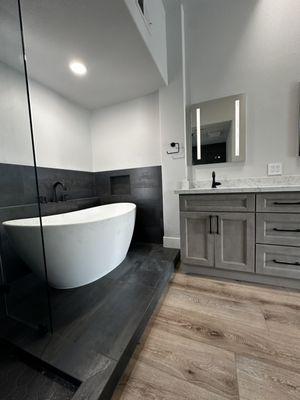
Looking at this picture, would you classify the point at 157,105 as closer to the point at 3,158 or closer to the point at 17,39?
the point at 17,39

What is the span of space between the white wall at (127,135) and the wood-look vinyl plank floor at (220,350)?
173cm

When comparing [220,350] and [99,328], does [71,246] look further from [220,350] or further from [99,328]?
[220,350]

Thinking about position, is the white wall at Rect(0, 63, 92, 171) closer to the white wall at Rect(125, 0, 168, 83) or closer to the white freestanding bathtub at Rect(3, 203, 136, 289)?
the white freestanding bathtub at Rect(3, 203, 136, 289)

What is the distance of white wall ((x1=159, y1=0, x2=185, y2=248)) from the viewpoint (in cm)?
197

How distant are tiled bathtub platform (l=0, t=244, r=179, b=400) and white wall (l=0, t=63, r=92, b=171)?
1.11m

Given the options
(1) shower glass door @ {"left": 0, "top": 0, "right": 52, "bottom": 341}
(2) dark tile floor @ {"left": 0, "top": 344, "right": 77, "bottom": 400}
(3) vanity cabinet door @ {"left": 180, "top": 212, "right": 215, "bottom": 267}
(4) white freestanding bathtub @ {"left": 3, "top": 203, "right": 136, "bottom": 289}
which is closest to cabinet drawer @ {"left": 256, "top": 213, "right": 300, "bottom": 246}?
(3) vanity cabinet door @ {"left": 180, "top": 212, "right": 215, "bottom": 267}

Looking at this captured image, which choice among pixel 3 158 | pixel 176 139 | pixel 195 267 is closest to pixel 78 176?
pixel 3 158

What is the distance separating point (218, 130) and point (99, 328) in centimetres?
219

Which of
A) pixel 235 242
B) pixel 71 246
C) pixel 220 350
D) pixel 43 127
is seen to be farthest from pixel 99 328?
pixel 43 127

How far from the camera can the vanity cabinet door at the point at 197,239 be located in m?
1.61

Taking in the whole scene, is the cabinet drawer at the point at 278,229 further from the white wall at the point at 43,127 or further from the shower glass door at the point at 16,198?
the white wall at the point at 43,127

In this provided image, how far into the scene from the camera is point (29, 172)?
1294mm

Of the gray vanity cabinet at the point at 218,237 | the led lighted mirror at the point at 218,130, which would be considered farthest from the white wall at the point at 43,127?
the led lighted mirror at the point at 218,130

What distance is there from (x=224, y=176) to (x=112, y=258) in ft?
5.14
